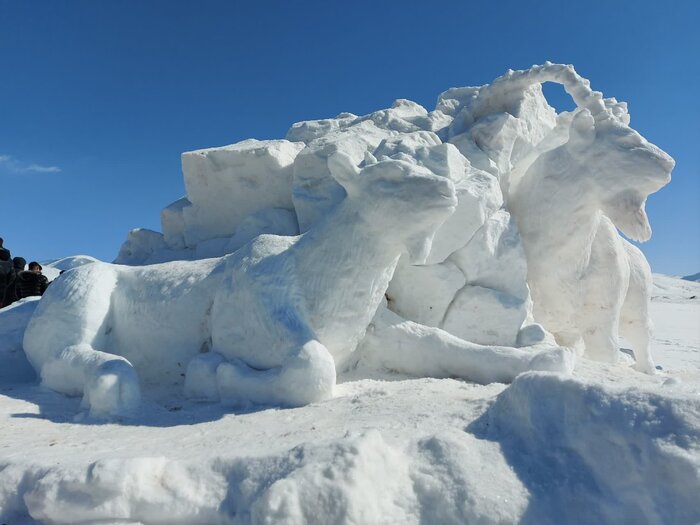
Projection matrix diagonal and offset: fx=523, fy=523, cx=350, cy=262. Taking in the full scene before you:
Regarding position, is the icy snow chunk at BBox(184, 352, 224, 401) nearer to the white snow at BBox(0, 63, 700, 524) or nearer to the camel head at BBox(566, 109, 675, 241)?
the white snow at BBox(0, 63, 700, 524)

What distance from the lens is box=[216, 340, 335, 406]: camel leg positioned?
102 inches

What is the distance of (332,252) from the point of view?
9.94 feet

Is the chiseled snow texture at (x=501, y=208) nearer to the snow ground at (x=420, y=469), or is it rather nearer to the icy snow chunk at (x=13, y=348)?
the icy snow chunk at (x=13, y=348)

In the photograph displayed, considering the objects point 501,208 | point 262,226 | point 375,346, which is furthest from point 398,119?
point 375,346

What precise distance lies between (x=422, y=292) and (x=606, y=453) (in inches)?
100

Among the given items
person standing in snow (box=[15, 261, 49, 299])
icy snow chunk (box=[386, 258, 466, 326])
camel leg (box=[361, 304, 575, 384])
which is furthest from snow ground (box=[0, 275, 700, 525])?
person standing in snow (box=[15, 261, 49, 299])

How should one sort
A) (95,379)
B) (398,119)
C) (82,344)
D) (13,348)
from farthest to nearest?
(398,119), (13,348), (82,344), (95,379)

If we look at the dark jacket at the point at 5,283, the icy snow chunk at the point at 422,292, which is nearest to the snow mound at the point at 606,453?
the icy snow chunk at the point at 422,292

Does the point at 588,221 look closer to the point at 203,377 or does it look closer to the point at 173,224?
the point at 203,377

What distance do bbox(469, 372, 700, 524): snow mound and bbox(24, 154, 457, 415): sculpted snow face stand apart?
1189 mm

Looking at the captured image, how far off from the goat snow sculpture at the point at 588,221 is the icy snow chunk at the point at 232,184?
224 centimetres

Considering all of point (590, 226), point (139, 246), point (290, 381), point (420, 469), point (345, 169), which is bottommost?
point (420, 469)

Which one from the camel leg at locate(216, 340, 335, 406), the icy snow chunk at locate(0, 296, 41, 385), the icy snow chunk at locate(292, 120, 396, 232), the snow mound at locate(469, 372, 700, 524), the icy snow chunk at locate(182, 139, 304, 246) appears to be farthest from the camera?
the icy snow chunk at locate(182, 139, 304, 246)

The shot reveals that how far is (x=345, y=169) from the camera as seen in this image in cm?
298
